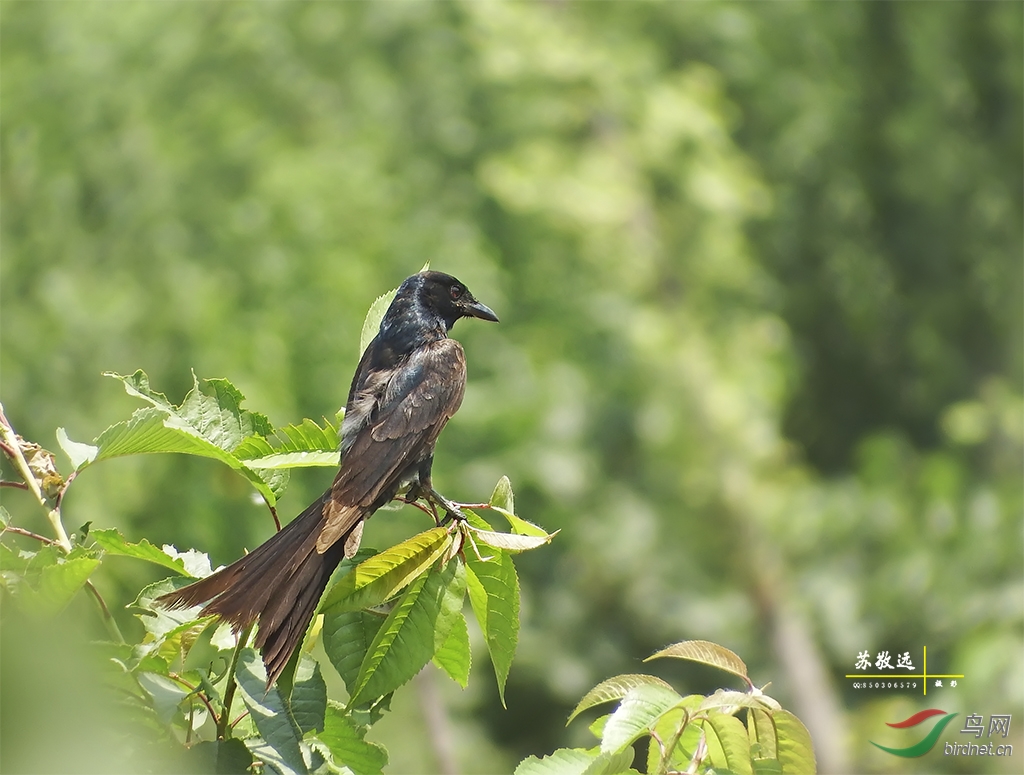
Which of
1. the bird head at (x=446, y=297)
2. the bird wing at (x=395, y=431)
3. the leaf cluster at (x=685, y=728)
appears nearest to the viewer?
the leaf cluster at (x=685, y=728)

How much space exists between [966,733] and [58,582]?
6422 millimetres

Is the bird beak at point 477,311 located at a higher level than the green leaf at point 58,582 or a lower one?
higher

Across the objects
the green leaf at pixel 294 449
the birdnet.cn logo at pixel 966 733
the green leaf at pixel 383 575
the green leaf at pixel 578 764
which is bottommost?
the birdnet.cn logo at pixel 966 733

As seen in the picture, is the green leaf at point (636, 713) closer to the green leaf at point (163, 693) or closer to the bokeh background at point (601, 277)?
the green leaf at point (163, 693)

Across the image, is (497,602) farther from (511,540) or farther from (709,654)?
(709,654)

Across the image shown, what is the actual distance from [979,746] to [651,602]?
368cm

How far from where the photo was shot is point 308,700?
60.6 inches

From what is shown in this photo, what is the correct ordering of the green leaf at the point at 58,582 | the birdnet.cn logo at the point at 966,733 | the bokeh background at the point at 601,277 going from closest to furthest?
the green leaf at the point at 58,582
the birdnet.cn logo at the point at 966,733
the bokeh background at the point at 601,277

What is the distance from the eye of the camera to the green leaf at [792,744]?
152 cm

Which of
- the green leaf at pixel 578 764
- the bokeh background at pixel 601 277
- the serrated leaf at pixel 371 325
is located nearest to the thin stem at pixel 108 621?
the green leaf at pixel 578 764

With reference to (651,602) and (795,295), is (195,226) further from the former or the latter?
(795,295)

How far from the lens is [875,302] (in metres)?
10.8

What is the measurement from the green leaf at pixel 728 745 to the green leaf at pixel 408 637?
0.38m

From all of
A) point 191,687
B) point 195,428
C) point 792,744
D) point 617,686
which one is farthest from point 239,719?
point 792,744
